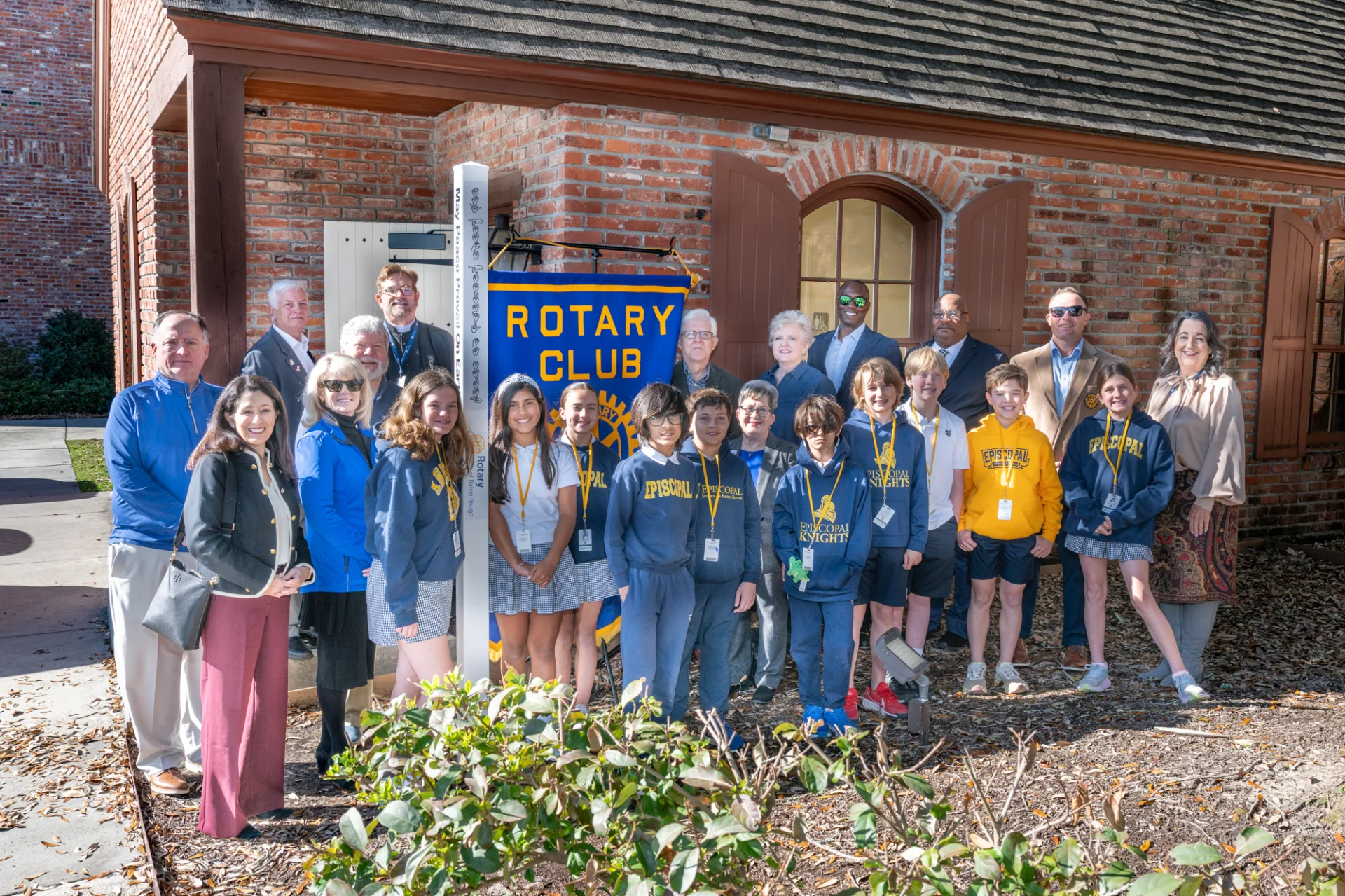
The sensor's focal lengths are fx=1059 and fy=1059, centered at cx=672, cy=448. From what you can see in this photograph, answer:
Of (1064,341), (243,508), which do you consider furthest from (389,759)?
(1064,341)

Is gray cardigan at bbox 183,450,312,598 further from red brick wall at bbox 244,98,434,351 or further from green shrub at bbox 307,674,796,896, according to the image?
red brick wall at bbox 244,98,434,351

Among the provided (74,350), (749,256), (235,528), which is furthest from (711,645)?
(74,350)

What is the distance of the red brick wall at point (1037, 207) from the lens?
237 inches

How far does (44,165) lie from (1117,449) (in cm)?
2162

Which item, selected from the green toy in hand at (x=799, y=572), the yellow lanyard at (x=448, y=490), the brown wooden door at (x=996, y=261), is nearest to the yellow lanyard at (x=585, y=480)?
the yellow lanyard at (x=448, y=490)

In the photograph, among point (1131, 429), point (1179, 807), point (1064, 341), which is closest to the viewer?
point (1179, 807)

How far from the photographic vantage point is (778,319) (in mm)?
5395

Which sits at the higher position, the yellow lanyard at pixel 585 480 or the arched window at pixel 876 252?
the arched window at pixel 876 252

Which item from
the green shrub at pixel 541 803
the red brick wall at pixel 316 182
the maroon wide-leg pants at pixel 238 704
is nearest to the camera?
the green shrub at pixel 541 803

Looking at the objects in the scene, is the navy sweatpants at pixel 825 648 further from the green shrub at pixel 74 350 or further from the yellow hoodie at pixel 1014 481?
the green shrub at pixel 74 350

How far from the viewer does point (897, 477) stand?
15.7 ft

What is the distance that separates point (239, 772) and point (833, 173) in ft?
16.0

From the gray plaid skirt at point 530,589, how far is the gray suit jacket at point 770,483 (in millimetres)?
995

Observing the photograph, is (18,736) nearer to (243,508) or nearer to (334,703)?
(334,703)
